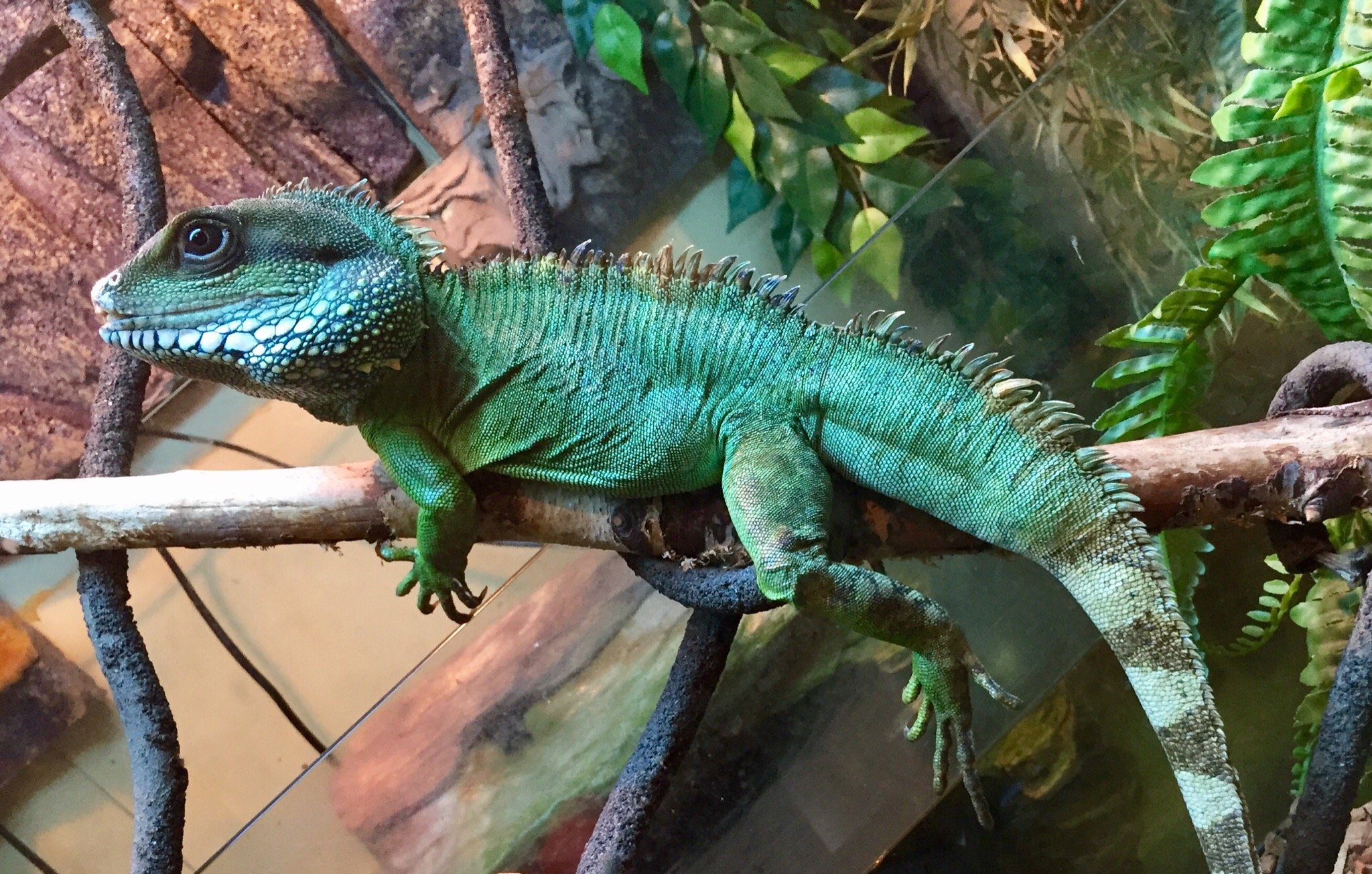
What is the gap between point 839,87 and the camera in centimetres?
362

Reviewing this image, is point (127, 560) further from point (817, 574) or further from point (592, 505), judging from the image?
point (817, 574)

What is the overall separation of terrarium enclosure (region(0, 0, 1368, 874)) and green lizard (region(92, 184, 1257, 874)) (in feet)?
1.99

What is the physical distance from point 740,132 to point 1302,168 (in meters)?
2.08

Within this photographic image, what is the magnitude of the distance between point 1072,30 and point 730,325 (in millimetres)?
2506

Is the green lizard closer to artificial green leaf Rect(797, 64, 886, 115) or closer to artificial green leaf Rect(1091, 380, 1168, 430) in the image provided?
artificial green leaf Rect(1091, 380, 1168, 430)

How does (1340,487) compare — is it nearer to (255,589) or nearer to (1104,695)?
(1104,695)

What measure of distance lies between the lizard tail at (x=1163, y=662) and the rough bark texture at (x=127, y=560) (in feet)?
8.04

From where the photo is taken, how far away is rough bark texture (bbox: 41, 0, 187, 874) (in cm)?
237

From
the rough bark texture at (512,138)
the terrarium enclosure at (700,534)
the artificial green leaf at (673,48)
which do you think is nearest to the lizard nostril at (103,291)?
the terrarium enclosure at (700,534)

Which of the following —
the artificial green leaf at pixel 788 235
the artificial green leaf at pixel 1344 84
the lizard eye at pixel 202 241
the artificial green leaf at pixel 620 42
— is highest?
the lizard eye at pixel 202 241

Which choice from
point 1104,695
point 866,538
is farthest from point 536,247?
point 1104,695

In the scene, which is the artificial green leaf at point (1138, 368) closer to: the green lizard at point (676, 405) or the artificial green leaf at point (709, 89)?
the green lizard at point (676, 405)

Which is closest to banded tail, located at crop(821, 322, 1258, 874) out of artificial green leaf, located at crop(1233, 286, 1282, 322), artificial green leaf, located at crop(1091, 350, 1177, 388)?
artificial green leaf, located at crop(1091, 350, 1177, 388)

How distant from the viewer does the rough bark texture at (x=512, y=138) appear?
279 cm
